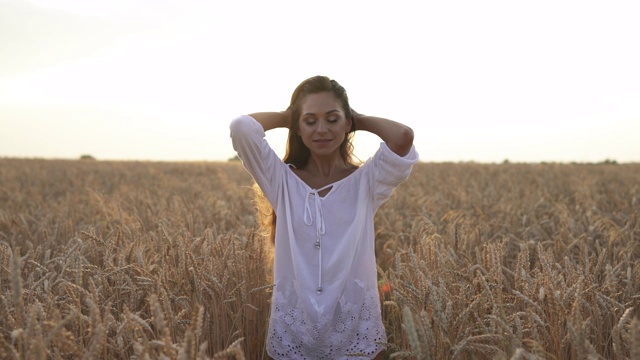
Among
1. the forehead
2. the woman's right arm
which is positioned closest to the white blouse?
the woman's right arm

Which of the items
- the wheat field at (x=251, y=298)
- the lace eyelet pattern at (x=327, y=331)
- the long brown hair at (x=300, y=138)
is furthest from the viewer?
the long brown hair at (x=300, y=138)

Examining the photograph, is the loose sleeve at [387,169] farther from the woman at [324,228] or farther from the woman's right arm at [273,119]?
the woman's right arm at [273,119]

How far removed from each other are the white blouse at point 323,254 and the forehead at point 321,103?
224mm

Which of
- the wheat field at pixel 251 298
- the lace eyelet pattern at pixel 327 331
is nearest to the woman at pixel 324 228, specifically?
the lace eyelet pattern at pixel 327 331

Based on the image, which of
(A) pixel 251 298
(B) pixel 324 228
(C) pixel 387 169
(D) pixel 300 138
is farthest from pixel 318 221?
(A) pixel 251 298

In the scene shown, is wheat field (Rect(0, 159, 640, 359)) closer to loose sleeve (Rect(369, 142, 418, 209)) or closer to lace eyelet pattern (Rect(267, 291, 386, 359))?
lace eyelet pattern (Rect(267, 291, 386, 359))

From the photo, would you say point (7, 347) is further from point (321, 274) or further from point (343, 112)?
point (343, 112)

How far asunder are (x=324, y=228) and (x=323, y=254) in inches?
4.1

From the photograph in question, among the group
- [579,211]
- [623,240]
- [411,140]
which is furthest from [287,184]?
[579,211]

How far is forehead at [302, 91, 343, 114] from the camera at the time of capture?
2.43 metres

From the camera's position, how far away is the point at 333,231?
2412 mm

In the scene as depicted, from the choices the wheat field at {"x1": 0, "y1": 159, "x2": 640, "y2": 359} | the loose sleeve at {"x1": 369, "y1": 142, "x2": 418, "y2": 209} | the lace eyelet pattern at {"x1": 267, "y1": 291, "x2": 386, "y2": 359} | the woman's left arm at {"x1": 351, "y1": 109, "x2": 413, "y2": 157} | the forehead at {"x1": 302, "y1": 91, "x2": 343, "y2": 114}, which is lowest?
the lace eyelet pattern at {"x1": 267, "y1": 291, "x2": 386, "y2": 359}

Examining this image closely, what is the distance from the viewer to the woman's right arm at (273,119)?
2.57 m

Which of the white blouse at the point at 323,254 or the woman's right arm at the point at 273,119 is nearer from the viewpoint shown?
the white blouse at the point at 323,254
